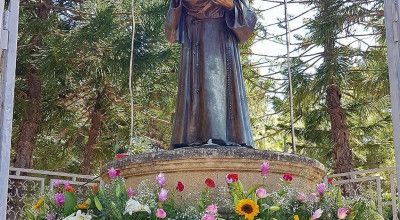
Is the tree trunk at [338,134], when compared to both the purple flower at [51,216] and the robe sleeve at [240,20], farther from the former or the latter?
the purple flower at [51,216]

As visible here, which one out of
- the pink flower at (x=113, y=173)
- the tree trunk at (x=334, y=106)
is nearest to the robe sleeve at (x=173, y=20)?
the pink flower at (x=113, y=173)

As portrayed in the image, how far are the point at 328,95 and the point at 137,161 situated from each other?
7.51 meters

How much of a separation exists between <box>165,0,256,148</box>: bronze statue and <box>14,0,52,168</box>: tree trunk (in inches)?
204

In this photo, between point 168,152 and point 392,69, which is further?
point 168,152

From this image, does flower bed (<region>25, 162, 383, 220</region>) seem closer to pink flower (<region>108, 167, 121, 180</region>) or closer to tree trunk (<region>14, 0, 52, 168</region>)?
pink flower (<region>108, 167, 121, 180</region>)

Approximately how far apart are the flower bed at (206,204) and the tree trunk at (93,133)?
684 cm

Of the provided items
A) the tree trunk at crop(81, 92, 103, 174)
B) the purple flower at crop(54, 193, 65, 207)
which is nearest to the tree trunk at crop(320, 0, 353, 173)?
the tree trunk at crop(81, 92, 103, 174)

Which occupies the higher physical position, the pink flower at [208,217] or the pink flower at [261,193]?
the pink flower at [261,193]

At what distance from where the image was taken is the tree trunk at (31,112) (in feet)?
32.6

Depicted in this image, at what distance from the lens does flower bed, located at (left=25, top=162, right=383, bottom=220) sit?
371 centimetres

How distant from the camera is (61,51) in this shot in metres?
9.77

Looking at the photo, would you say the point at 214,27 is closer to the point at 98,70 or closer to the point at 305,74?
the point at 98,70

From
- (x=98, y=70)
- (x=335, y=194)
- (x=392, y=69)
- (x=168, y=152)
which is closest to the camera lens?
(x=392, y=69)

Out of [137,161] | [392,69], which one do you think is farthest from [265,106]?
[392,69]
